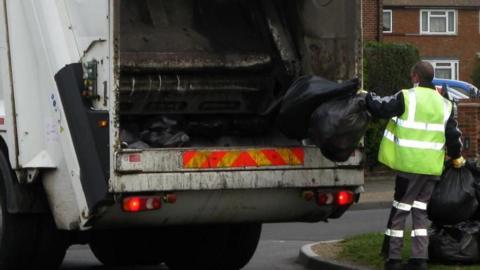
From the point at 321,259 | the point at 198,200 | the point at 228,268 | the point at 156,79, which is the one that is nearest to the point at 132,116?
the point at 156,79

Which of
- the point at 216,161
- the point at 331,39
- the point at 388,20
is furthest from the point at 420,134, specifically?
the point at 388,20

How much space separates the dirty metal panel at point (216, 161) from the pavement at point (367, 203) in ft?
5.04

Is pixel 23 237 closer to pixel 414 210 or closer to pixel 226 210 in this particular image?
pixel 226 210

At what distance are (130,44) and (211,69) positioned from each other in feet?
2.03

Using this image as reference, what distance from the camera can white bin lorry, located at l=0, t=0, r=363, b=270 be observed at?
723 centimetres

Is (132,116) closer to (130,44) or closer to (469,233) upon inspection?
(130,44)

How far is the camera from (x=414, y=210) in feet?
27.6

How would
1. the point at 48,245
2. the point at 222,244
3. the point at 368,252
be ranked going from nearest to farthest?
the point at 48,245
the point at 222,244
the point at 368,252

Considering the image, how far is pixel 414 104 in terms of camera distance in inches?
327

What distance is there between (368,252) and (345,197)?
1.88 metres

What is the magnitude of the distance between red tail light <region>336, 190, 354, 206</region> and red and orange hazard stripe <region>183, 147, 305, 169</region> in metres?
0.40

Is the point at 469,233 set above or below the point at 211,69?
below

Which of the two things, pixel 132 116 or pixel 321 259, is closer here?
pixel 132 116

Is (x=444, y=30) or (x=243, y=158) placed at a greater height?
(x=243, y=158)
